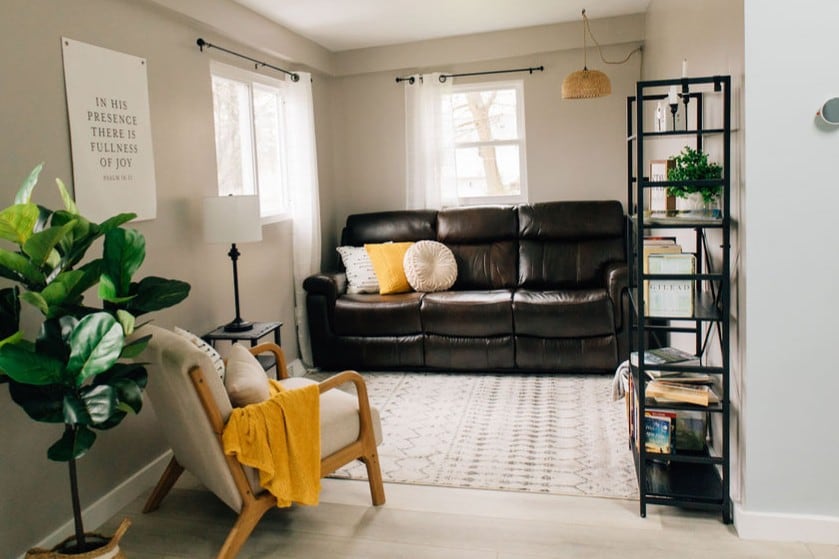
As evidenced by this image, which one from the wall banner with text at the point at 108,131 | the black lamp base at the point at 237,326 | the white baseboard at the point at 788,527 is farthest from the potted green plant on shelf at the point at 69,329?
the white baseboard at the point at 788,527

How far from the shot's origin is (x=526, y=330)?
15.0 ft

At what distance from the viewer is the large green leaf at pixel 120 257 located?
2.13 m

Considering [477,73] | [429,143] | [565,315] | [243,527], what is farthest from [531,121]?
[243,527]

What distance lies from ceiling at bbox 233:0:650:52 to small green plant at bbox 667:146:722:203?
2.44 metres

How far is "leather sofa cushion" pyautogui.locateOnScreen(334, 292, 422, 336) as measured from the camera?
4.75 metres

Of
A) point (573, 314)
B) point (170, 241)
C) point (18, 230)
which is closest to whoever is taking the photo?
point (18, 230)

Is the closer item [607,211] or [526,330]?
[526,330]

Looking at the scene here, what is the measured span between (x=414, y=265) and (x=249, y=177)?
4.42 ft

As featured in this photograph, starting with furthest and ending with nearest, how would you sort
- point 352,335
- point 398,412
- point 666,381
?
point 352,335 → point 398,412 → point 666,381

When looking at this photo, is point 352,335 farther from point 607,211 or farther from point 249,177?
point 607,211

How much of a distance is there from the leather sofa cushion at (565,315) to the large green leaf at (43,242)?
311 centimetres

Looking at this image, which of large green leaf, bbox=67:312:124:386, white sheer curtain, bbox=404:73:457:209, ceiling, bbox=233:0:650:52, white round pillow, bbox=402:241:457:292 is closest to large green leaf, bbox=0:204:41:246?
large green leaf, bbox=67:312:124:386

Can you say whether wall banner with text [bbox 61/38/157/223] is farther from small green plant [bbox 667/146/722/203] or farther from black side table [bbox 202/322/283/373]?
small green plant [bbox 667/146/722/203]

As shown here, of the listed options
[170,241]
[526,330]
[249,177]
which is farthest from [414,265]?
[170,241]
